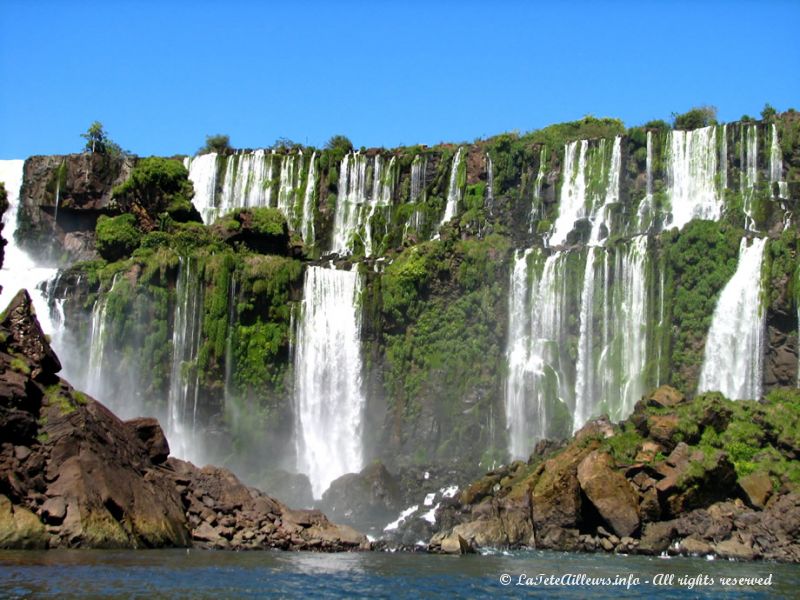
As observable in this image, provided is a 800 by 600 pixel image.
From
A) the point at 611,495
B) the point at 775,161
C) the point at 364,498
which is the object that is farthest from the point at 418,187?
the point at 611,495

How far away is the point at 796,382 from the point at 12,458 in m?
42.0

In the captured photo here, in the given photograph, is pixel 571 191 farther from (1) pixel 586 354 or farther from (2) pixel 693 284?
(2) pixel 693 284

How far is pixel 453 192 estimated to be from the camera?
83062 millimetres

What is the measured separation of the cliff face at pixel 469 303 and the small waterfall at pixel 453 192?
8.33 feet

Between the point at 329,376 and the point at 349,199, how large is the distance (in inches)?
723

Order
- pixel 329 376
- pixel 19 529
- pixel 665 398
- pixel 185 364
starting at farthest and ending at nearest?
pixel 329 376
pixel 185 364
pixel 665 398
pixel 19 529

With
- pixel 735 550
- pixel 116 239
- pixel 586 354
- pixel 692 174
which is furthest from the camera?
pixel 692 174

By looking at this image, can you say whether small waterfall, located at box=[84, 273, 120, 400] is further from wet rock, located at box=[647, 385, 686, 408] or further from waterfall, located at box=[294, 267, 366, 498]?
wet rock, located at box=[647, 385, 686, 408]

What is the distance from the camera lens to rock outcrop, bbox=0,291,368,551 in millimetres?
35906

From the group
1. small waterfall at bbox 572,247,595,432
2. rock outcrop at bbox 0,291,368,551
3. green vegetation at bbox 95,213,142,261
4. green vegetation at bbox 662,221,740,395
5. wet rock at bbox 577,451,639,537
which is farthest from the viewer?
green vegetation at bbox 95,213,142,261

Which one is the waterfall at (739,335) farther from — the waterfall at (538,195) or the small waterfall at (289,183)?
the small waterfall at (289,183)

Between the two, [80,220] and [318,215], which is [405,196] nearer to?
[318,215]

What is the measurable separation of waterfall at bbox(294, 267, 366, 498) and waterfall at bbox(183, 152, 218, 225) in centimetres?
1731

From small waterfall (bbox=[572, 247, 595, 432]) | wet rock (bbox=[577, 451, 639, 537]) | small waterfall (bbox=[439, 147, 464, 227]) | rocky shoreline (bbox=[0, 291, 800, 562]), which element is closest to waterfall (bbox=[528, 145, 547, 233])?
small waterfall (bbox=[439, 147, 464, 227])
